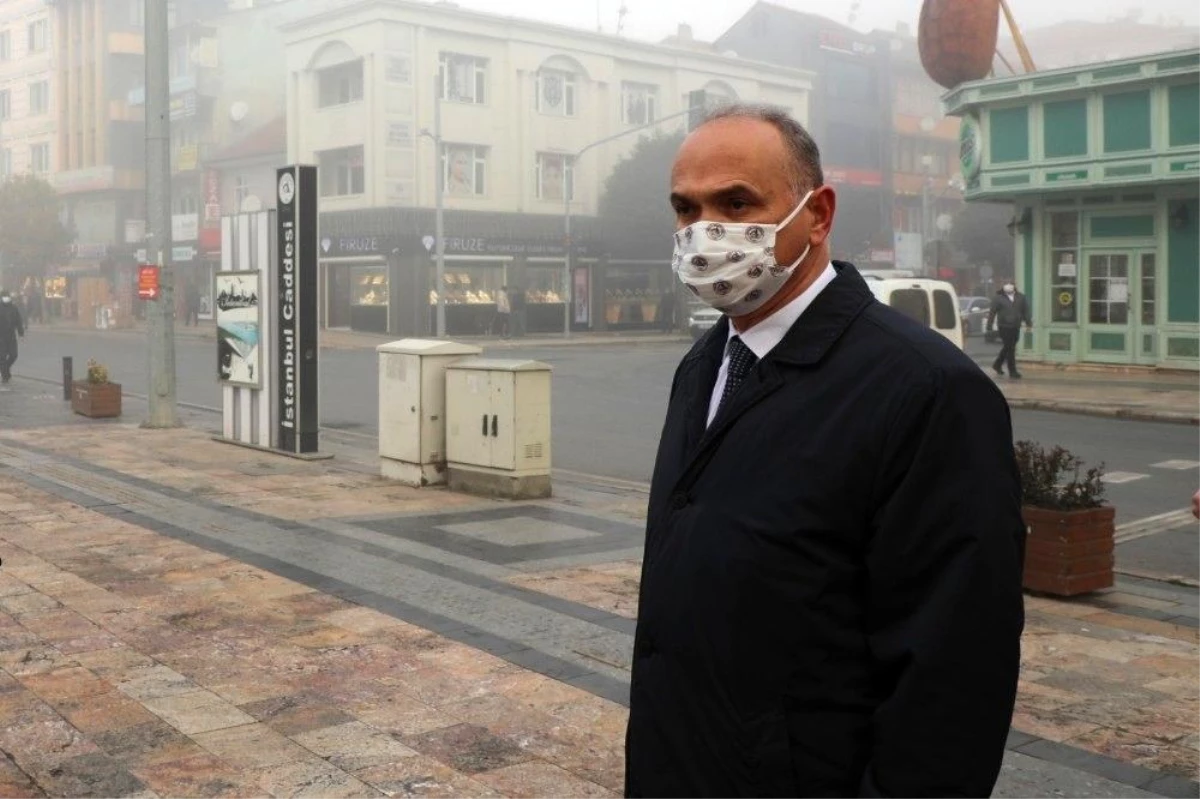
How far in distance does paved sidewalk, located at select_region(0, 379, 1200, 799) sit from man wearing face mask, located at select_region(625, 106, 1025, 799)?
234cm

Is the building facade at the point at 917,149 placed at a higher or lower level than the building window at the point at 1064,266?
higher

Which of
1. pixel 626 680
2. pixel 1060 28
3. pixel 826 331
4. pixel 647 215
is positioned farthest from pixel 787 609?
pixel 1060 28

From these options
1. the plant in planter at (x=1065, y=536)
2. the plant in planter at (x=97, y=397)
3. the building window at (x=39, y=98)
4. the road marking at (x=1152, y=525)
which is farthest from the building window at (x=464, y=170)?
the plant in planter at (x=1065, y=536)

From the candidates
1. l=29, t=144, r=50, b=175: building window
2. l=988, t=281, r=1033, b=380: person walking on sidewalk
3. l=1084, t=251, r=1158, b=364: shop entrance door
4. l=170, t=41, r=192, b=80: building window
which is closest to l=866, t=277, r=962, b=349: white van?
l=988, t=281, r=1033, b=380: person walking on sidewalk

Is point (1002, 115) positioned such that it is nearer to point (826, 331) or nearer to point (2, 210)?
point (826, 331)

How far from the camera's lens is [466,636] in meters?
6.42

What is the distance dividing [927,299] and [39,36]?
64513 millimetres

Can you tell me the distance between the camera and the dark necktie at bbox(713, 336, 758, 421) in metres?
2.27

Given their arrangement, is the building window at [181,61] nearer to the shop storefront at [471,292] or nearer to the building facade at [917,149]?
the shop storefront at [471,292]

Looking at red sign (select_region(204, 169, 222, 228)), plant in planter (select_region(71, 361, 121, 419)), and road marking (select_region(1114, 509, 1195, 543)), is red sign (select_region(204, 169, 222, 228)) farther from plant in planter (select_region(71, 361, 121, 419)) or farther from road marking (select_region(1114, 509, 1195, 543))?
road marking (select_region(1114, 509, 1195, 543))

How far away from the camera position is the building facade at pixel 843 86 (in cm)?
6894

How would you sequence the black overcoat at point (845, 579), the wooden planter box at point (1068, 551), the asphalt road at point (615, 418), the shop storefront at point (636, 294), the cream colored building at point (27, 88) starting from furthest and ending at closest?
1. the cream colored building at point (27, 88)
2. the shop storefront at point (636, 294)
3. the asphalt road at point (615, 418)
4. the wooden planter box at point (1068, 551)
5. the black overcoat at point (845, 579)

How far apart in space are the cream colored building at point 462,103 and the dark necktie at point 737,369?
1675 inches

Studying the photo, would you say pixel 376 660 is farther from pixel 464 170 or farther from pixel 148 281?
pixel 464 170
